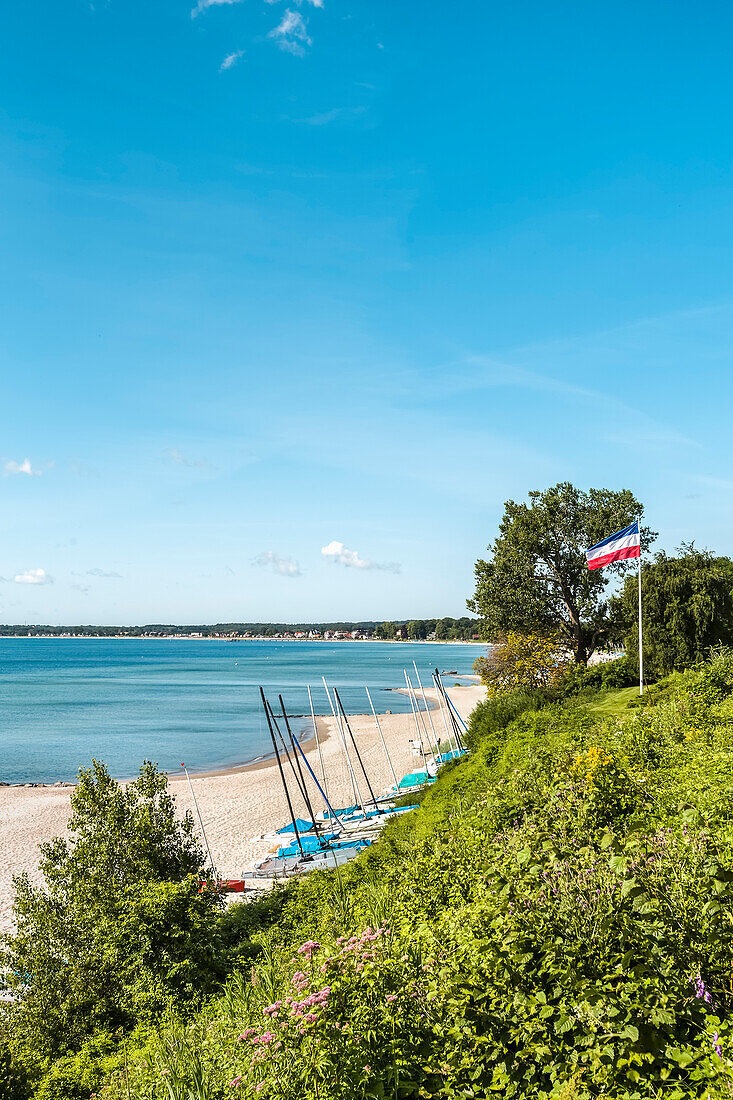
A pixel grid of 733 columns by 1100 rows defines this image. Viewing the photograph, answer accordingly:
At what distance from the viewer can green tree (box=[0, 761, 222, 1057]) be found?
9.72 m

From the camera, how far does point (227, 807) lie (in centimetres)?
3394

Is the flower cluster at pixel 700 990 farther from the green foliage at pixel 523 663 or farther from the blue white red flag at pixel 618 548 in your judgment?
the green foliage at pixel 523 663

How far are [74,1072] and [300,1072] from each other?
6172 millimetres

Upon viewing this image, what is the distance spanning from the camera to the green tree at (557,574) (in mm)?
34219

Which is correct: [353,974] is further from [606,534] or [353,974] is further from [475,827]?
[606,534]

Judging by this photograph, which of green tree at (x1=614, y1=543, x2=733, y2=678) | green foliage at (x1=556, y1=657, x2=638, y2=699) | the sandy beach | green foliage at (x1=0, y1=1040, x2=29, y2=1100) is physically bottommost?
the sandy beach

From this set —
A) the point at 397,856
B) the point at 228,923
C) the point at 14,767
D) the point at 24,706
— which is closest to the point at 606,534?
the point at 397,856

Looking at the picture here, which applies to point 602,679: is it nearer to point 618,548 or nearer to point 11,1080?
point 618,548

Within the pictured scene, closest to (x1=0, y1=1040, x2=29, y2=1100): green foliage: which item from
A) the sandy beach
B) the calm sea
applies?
the sandy beach

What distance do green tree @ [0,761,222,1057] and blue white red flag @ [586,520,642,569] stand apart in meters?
16.3

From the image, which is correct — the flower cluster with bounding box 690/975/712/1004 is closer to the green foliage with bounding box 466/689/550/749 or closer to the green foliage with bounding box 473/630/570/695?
the green foliage with bounding box 466/689/550/749

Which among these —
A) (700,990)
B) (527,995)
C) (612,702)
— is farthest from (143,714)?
(700,990)

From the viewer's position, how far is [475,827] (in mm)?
8562

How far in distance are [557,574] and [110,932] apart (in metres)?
28.6
